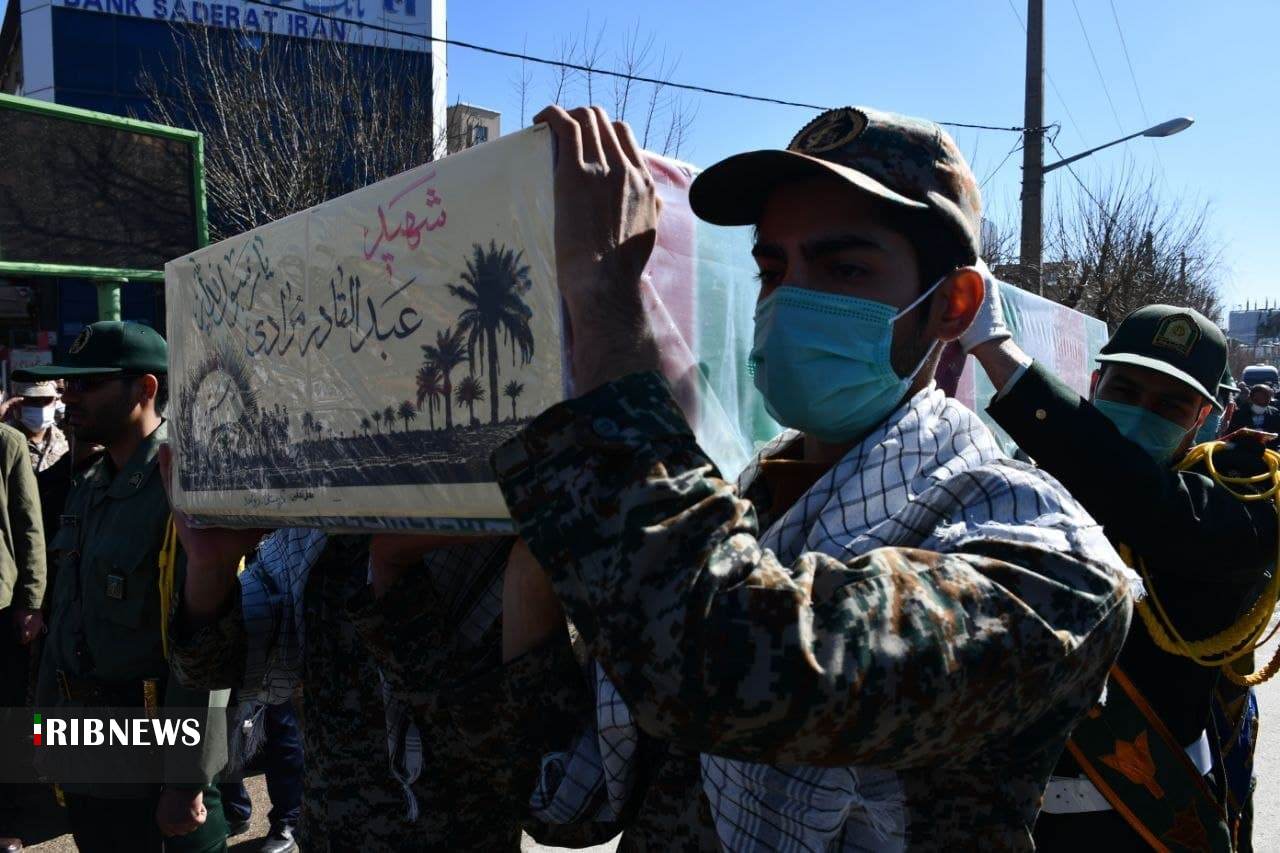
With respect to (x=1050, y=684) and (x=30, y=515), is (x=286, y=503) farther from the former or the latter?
(x=30, y=515)

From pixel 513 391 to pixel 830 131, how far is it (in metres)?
0.55

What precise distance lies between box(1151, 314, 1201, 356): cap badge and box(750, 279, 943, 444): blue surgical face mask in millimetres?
1417

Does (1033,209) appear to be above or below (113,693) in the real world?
above

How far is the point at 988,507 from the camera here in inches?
41.5

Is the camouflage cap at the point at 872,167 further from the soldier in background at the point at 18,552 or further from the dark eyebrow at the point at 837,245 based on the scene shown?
the soldier in background at the point at 18,552

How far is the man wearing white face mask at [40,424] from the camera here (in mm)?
5977

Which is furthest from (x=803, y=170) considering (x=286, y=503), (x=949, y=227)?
(x=286, y=503)

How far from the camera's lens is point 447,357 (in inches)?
55.7

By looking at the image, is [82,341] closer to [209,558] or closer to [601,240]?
[209,558]

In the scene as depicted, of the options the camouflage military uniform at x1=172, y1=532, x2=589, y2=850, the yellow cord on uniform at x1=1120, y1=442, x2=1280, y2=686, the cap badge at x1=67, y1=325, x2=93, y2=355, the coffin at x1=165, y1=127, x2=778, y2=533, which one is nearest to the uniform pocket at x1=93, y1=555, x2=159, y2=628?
the cap badge at x1=67, y1=325, x2=93, y2=355

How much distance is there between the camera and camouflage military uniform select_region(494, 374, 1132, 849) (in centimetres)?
86

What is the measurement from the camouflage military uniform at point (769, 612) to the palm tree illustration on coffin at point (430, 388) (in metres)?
0.46

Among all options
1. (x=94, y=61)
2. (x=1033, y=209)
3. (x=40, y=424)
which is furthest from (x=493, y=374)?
(x=94, y=61)

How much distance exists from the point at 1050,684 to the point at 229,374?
155 cm
